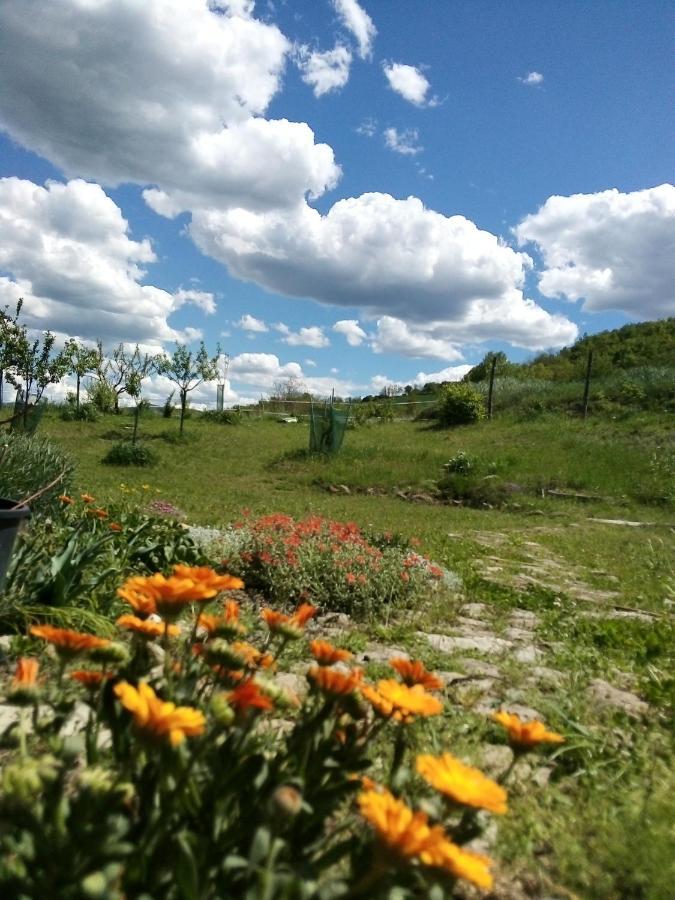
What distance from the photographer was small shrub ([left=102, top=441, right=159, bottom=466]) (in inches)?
Result: 523

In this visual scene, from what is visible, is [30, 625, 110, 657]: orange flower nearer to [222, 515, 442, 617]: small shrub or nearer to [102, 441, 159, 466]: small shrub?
[222, 515, 442, 617]: small shrub

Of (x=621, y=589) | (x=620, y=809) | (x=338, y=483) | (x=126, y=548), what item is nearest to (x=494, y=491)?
(x=338, y=483)

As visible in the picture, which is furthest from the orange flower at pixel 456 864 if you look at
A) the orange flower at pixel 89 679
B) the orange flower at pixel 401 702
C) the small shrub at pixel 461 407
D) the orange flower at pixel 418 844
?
the small shrub at pixel 461 407

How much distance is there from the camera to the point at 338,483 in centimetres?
1166

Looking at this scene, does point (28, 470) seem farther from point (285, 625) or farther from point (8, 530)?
point (285, 625)

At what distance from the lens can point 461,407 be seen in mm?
18953

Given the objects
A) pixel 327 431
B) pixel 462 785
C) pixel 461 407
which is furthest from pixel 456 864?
pixel 461 407

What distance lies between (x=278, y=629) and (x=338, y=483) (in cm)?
1032

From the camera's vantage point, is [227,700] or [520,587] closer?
[227,700]

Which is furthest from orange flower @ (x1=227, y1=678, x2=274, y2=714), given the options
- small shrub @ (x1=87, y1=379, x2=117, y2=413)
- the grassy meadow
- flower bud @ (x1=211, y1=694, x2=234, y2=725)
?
small shrub @ (x1=87, y1=379, x2=117, y2=413)

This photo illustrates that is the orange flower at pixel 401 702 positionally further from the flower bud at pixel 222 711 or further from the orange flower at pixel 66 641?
the orange flower at pixel 66 641

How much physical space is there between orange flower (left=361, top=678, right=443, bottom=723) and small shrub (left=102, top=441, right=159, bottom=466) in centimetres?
1291

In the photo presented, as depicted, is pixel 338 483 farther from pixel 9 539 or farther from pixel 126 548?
pixel 9 539

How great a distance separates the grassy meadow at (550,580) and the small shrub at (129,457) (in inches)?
25.4
